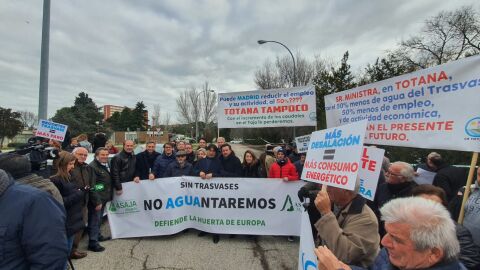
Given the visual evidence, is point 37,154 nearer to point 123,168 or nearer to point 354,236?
point 123,168

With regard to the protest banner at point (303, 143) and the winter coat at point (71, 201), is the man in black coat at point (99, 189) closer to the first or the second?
the winter coat at point (71, 201)

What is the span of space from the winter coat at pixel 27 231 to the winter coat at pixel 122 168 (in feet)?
13.7

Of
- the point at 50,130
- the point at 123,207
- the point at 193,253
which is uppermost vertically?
the point at 50,130

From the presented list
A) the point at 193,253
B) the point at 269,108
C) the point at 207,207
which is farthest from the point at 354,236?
the point at 269,108

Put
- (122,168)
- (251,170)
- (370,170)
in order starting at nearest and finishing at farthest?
1. (370,170)
2. (122,168)
3. (251,170)

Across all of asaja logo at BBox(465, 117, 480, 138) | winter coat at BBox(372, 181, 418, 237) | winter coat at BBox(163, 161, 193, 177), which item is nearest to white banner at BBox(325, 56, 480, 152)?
asaja logo at BBox(465, 117, 480, 138)

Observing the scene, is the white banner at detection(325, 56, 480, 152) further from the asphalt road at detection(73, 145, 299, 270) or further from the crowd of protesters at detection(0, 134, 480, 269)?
the asphalt road at detection(73, 145, 299, 270)

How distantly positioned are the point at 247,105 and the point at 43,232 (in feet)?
18.3

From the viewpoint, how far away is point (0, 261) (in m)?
1.84

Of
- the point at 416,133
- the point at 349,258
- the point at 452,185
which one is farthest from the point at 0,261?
the point at 452,185

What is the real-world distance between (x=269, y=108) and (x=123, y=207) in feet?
11.6

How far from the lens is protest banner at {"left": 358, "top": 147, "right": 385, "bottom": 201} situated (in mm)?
4004

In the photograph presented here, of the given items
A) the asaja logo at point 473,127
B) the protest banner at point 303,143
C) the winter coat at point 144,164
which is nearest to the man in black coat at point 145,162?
the winter coat at point 144,164

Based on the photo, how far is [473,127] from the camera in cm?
327
